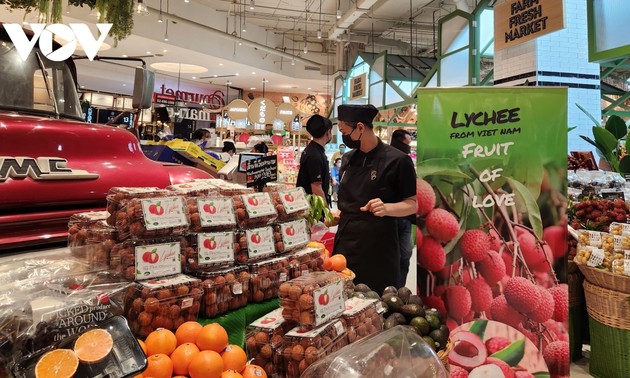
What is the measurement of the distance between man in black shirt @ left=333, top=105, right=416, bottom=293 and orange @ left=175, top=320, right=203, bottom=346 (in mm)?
1452

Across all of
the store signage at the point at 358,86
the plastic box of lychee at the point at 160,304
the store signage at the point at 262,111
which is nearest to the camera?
the plastic box of lychee at the point at 160,304

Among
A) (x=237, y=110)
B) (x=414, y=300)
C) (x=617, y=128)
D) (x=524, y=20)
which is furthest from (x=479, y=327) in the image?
(x=237, y=110)

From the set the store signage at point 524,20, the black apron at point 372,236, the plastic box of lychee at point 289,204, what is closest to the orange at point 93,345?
the plastic box of lychee at point 289,204

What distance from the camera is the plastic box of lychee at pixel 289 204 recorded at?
191 centimetres

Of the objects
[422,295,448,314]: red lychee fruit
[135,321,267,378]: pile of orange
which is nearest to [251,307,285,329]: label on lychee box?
[135,321,267,378]: pile of orange

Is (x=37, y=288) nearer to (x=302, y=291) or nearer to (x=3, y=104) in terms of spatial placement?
(x=302, y=291)

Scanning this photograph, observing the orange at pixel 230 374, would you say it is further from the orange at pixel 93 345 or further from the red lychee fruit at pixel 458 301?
the red lychee fruit at pixel 458 301

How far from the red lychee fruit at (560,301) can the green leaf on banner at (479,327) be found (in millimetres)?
291

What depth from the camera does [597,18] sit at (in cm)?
514

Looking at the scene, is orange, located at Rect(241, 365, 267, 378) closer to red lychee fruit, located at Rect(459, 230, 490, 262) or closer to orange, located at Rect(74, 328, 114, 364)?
orange, located at Rect(74, 328, 114, 364)

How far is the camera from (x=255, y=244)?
1.72m

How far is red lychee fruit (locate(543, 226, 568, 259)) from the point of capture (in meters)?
1.73

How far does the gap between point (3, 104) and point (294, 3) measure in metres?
11.9

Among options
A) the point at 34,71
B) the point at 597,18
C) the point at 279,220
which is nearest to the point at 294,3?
the point at 597,18
